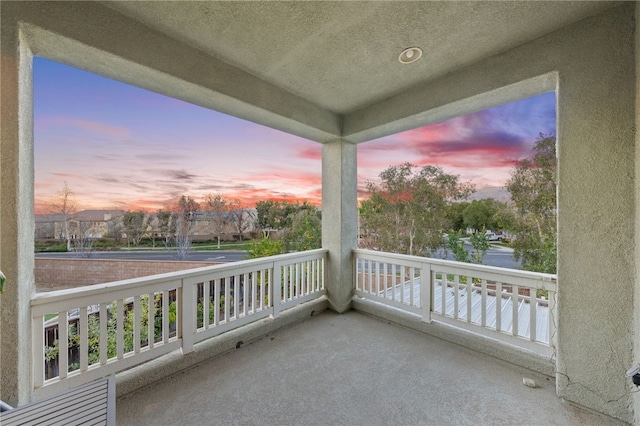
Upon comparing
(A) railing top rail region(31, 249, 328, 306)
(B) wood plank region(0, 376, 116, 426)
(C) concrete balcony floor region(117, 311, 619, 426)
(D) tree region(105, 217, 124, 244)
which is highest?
(D) tree region(105, 217, 124, 244)

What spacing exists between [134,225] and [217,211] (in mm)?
867

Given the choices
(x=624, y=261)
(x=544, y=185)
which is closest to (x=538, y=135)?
(x=544, y=185)

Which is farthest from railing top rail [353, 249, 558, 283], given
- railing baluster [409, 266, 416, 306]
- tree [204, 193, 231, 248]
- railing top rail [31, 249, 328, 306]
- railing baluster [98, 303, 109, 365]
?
railing baluster [98, 303, 109, 365]

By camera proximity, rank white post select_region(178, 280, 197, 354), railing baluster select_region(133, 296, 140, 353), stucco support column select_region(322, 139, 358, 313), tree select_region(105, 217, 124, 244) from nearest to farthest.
Result: railing baluster select_region(133, 296, 140, 353)
white post select_region(178, 280, 197, 354)
tree select_region(105, 217, 124, 244)
stucco support column select_region(322, 139, 358, 313)

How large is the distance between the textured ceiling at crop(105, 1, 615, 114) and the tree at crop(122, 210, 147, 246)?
5.54ft

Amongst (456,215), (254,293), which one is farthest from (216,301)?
(456,215)

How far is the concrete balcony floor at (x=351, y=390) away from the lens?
1.68 m

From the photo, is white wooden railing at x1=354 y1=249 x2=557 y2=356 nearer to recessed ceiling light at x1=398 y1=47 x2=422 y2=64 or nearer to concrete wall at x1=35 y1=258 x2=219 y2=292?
recessed ceiling light at x1=398 y1=47 x2=422 y2=64

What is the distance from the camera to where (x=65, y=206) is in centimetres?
210

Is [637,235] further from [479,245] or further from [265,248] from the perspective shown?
[265,248]

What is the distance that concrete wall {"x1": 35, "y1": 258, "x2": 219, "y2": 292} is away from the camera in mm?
1762

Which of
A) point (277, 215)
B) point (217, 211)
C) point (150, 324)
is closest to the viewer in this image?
point (150, 324)

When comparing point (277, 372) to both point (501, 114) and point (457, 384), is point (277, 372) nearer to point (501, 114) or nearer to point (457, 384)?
point (457, 384)

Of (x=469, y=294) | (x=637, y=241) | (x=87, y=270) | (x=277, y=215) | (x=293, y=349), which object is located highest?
(x=277, y=215)
